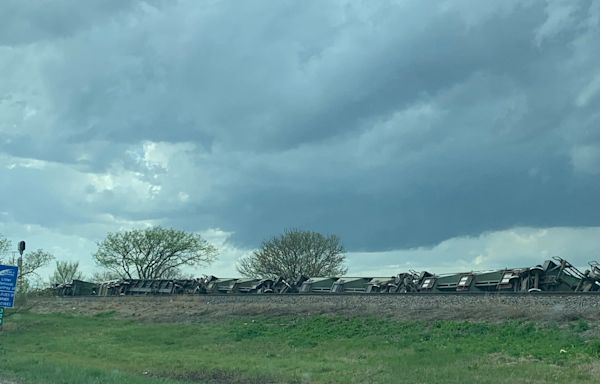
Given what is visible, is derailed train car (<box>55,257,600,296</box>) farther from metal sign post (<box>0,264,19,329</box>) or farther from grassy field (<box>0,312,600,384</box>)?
metal sign post (<box>0,264,19,329</box>)

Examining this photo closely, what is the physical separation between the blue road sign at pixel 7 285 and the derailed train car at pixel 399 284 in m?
27.3

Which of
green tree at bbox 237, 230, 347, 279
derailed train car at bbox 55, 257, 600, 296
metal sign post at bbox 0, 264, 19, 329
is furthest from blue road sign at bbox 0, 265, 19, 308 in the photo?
green tree at bbox 237, 230, 347, 279

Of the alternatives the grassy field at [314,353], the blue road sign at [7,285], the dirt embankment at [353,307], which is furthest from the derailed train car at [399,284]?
the blue road sign at [7,285]

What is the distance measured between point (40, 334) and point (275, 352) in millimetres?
22990

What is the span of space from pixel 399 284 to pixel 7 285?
33.8 metres

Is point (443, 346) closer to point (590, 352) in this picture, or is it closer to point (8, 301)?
point (590, 352)

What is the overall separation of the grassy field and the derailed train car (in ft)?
31.0

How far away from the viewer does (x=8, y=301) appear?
24344mm

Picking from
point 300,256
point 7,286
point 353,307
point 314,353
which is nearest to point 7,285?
point 7,286

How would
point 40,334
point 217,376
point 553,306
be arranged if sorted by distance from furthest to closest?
point 40,334
point 553,306
point 217,376

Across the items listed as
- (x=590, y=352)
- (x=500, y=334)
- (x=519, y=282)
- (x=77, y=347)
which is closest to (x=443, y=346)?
(x=500, y=334)

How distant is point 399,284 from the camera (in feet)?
176

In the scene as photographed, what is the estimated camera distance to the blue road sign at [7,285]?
79.7 ft

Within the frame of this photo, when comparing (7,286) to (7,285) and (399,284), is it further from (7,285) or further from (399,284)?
(399,284)
